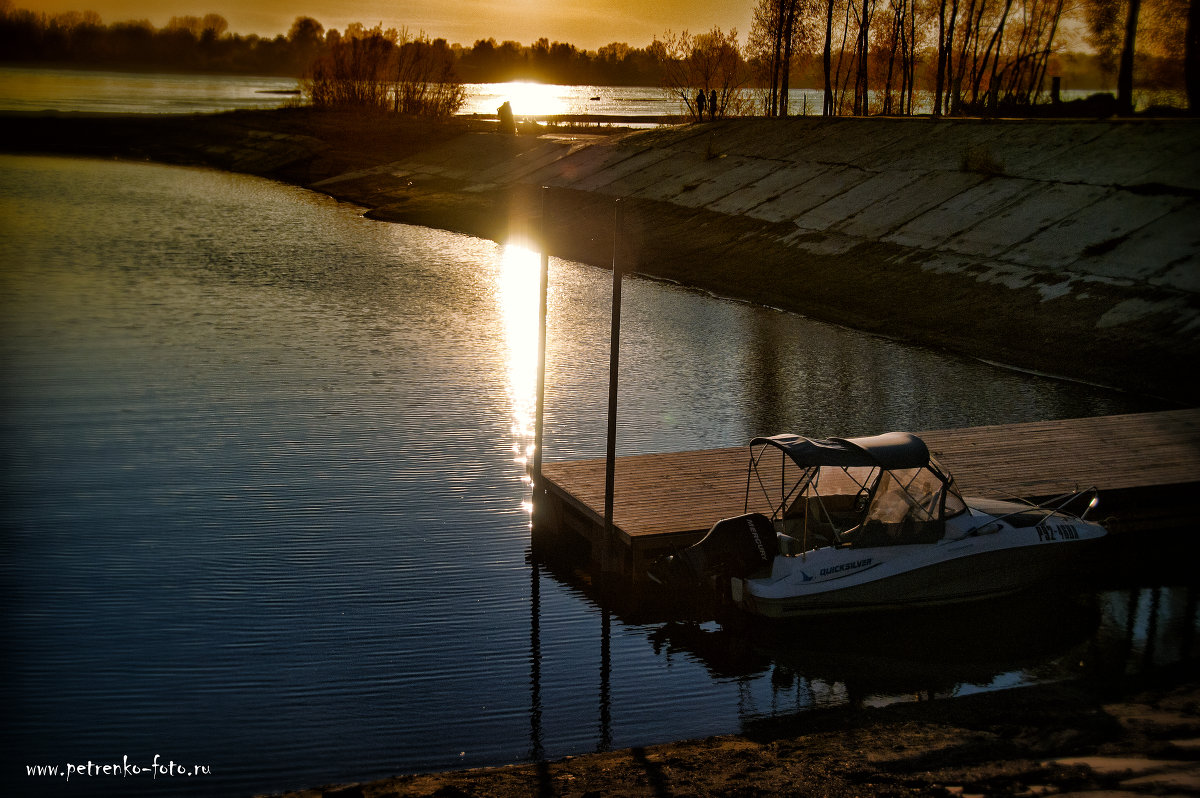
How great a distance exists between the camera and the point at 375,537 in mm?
13977

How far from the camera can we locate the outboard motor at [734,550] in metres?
11.6

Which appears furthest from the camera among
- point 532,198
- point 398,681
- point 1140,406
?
point 532,198

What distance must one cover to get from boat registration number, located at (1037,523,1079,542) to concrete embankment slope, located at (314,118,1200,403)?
530 centimetres

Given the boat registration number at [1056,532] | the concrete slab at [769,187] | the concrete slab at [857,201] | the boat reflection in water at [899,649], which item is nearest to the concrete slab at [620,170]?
the concrete slab at [769,187]

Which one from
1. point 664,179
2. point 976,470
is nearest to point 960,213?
point 664,179

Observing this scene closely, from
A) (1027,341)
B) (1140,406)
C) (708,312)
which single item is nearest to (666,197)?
(708,312)

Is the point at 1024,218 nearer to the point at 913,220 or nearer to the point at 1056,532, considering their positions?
the point at 913,220

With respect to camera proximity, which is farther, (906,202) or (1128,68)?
(1128,68)

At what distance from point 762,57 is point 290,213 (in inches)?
1252

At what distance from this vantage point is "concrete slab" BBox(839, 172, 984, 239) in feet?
113

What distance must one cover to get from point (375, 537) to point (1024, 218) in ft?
76.9

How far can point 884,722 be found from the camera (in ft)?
31.9

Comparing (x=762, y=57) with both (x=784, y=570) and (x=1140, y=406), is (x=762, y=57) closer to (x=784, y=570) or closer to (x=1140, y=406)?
Result: (x=1140, y=406)
